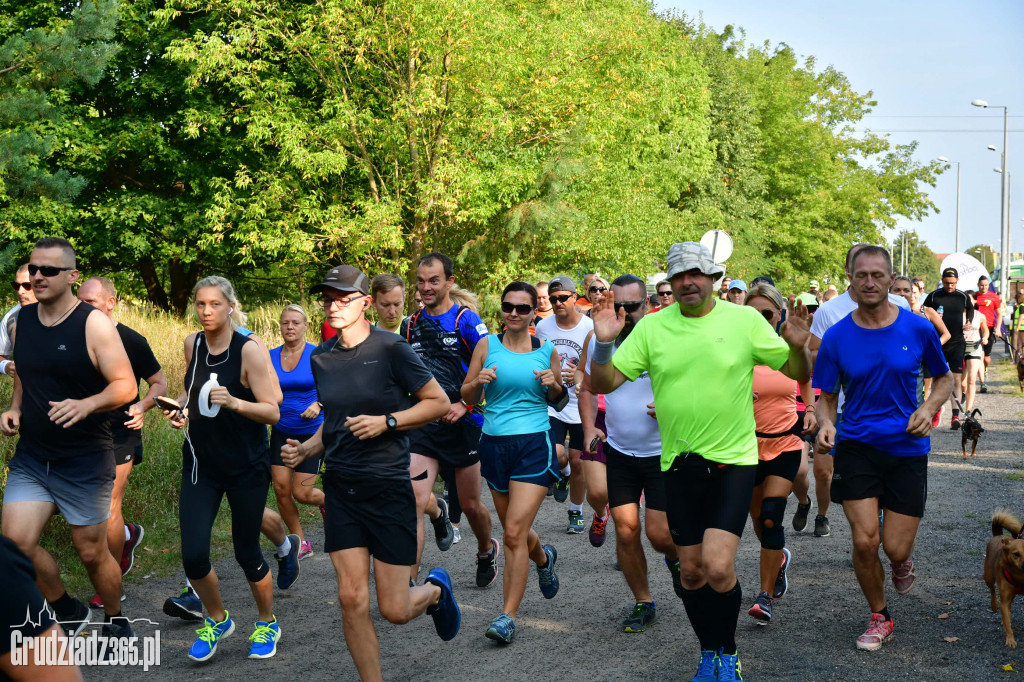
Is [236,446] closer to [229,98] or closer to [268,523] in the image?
[268,523]

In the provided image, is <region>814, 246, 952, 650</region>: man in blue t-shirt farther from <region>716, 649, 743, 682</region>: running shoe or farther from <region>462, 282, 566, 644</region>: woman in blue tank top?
<region>462, 282, 566, 644</region>: woman in blue tank top

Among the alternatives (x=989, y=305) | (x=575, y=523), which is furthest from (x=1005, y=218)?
(x=575, y=523)

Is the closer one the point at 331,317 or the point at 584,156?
the point at 331,317

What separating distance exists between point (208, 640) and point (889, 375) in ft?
13.7

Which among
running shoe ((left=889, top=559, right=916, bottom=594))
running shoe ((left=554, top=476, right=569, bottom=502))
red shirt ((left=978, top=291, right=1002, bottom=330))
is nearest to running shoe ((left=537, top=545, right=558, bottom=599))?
running shoe ((left=889, top=559, right=916, bottom=594))

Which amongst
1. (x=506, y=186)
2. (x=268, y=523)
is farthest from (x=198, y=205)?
(x=268, y=523)

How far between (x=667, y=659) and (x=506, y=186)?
1652 cm

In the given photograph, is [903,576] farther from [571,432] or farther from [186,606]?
[186,606]

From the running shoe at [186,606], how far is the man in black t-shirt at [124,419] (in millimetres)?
553

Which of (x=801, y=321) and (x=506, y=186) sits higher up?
(x=506, y=186)

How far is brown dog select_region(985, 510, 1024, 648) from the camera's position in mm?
5770

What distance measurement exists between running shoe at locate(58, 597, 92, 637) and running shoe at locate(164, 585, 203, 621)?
68 cm

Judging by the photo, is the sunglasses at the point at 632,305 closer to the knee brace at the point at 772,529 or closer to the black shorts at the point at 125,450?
the knee brace at the point at 772,529

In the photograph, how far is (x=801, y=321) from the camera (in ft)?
17.5
